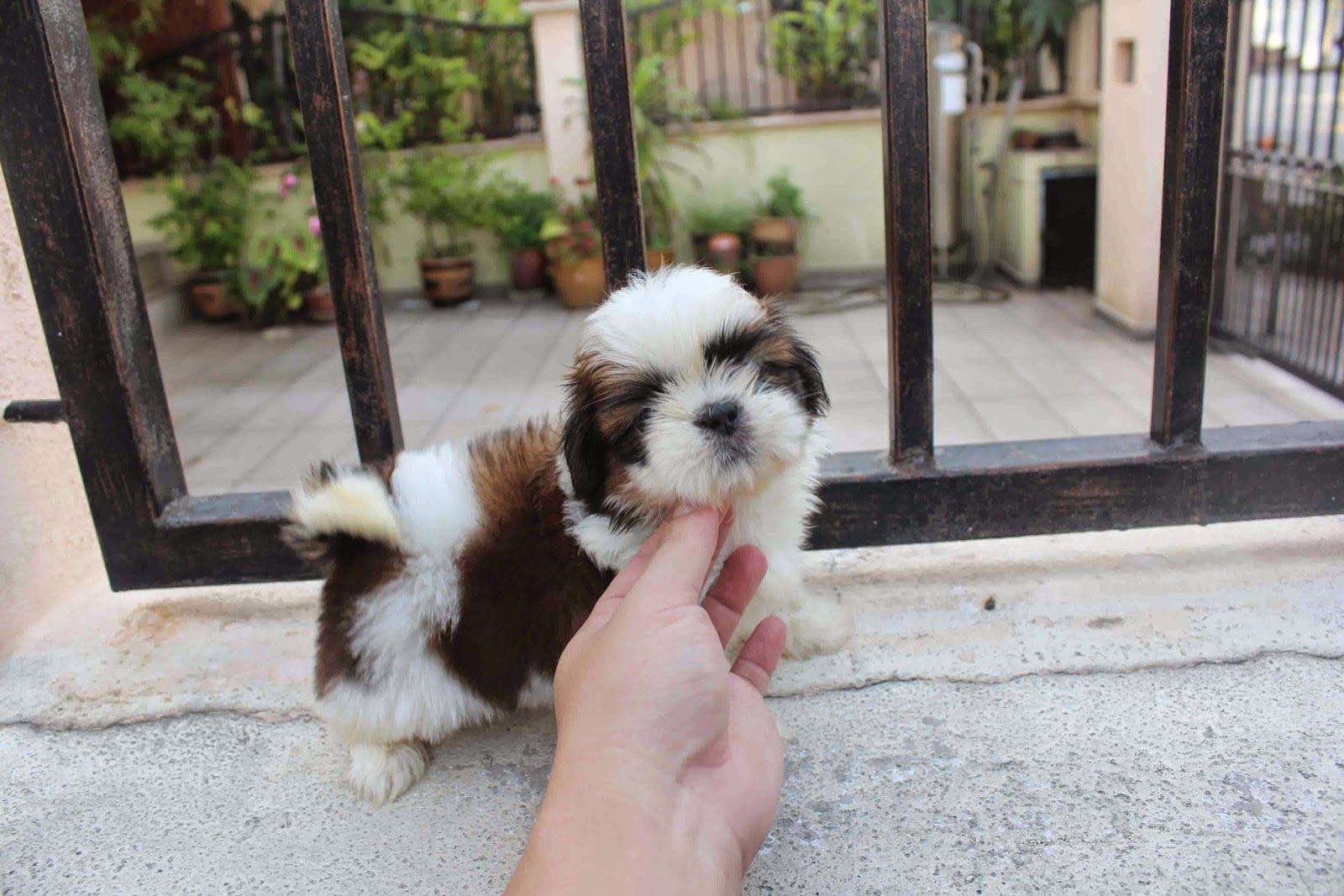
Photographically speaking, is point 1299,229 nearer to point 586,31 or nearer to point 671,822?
point 586,31

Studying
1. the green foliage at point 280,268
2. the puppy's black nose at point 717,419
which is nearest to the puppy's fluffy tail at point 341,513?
the puppy's black nose at point 717,419

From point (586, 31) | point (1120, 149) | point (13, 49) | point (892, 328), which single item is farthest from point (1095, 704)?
point (1120, 149)

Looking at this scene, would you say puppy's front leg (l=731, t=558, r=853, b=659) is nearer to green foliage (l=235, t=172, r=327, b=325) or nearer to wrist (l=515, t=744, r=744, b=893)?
wrist (l=515, t=744, r=744, b=893)

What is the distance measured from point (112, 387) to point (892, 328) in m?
1.62

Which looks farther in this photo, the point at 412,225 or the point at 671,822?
the point at 412,225

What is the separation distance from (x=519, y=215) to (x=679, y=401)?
22.8ft

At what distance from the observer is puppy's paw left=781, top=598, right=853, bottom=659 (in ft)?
6.90

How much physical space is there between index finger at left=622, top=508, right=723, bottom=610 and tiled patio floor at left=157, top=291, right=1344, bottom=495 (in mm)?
2699

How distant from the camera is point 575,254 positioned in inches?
306

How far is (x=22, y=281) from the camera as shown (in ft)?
7.84

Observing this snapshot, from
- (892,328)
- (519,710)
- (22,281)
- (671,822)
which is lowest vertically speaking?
(519,710)

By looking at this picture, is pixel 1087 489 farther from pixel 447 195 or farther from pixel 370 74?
pixel 370 74

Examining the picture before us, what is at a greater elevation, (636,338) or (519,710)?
(636,338)

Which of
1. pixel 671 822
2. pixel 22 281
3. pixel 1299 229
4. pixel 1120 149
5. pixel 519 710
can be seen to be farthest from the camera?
pixel 1120 149
